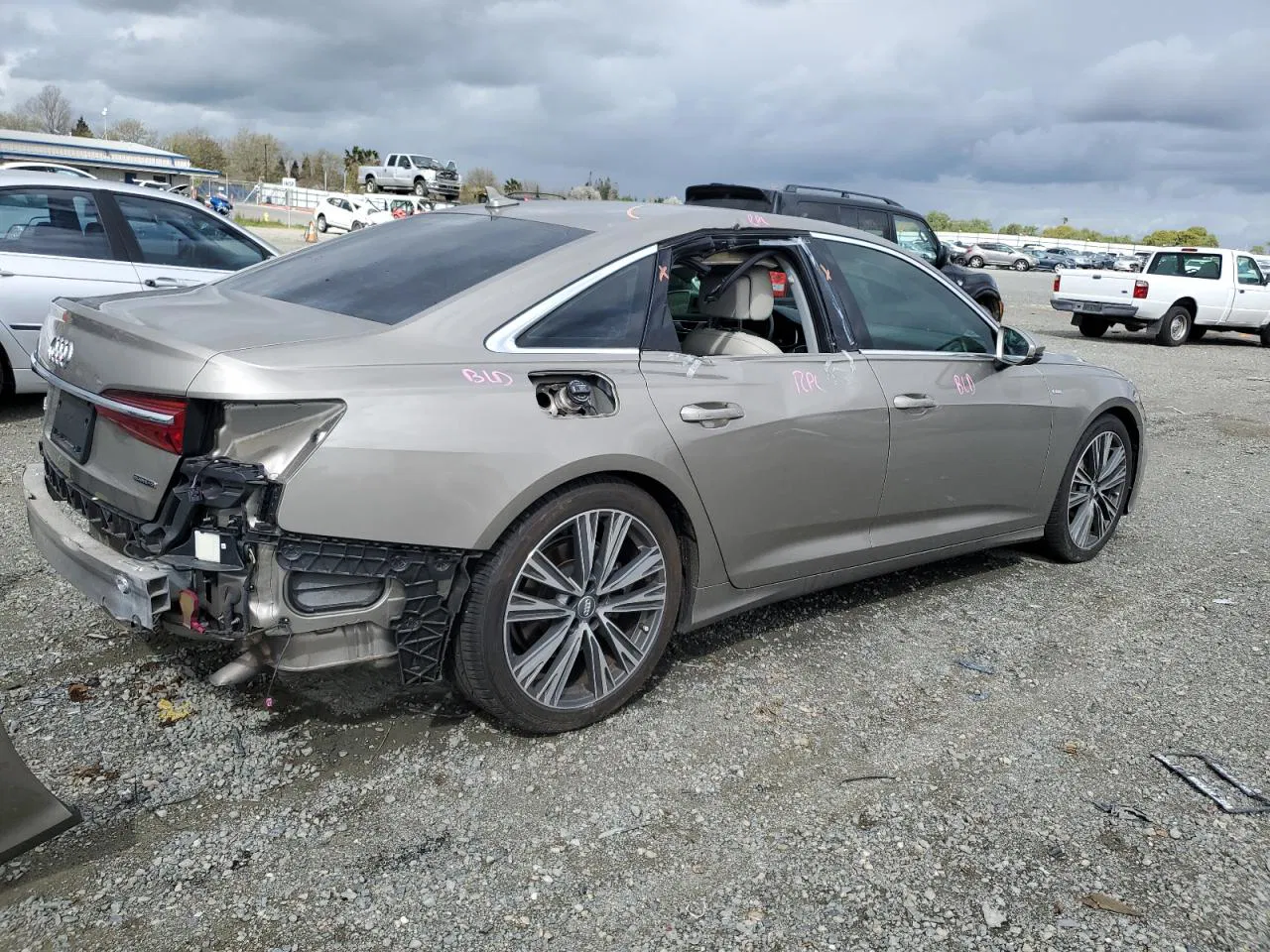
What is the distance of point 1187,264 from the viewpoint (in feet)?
63.1

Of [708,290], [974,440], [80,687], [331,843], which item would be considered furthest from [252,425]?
[974,440]

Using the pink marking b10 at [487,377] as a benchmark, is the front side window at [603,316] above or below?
above

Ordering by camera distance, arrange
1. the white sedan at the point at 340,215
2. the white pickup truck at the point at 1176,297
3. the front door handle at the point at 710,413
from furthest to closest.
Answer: the white sedan at the point at 340,215 < the white pickup truck at the point at 1176,297 < the front door handle at the point at 710,413

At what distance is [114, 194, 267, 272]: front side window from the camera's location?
7500mm

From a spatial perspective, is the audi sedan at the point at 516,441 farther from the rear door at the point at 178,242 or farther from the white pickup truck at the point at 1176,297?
the white pickup truck at the point at 1176,297

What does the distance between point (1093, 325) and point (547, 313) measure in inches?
712

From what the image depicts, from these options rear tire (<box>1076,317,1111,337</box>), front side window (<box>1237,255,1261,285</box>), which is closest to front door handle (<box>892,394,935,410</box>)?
rear tire (<box>1076,317,1111,337</box>)

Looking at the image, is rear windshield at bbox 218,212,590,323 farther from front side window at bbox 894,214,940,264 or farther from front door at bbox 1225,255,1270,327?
front door at bbox 1225,255,1270,327

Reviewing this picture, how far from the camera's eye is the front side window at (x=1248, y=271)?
765 inches

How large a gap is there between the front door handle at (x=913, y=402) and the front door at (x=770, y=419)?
0.35 ft

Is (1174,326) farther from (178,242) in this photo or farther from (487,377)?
(487,377)

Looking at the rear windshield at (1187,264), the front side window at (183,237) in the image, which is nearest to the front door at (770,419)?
the front side window at (183,237)

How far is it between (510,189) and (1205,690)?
3.52 meters

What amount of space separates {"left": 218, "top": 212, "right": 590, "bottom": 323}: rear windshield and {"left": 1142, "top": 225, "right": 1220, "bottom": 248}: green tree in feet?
282
